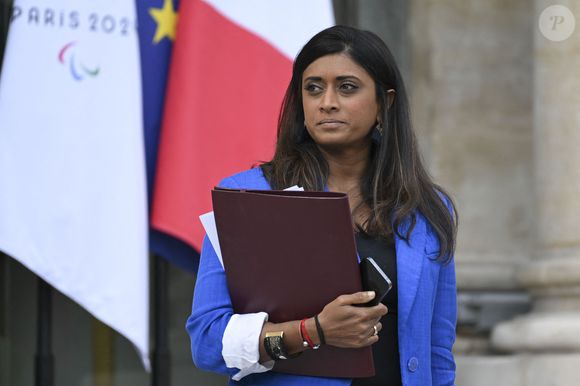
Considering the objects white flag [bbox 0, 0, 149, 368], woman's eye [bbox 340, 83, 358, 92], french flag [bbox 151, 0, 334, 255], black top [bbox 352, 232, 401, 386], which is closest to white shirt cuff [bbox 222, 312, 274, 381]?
black top [bbox 352, 232, 401, 386]

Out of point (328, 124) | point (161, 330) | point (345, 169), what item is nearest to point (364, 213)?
point (345, 169)

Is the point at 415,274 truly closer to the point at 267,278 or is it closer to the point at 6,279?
the point at 267,278

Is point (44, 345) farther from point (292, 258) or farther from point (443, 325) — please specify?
point (292, 258)

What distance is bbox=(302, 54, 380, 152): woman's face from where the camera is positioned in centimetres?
284

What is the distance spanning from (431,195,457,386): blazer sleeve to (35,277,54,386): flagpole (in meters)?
2.85

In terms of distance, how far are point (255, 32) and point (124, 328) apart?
1.45 meters

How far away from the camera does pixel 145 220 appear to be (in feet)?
16.4

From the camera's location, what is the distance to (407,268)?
9.09 feet

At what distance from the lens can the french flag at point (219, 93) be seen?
5.13m

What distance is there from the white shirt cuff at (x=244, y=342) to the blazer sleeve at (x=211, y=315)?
0.10 feet

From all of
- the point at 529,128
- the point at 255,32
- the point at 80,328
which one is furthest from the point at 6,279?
the point at 529,128

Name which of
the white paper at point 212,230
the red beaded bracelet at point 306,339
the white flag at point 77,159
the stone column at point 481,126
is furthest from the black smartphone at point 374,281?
the stone column at point 481,126

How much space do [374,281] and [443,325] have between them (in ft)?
1.53

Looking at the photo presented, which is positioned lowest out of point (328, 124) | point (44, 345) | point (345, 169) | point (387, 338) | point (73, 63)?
point (44, 345)
